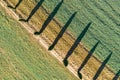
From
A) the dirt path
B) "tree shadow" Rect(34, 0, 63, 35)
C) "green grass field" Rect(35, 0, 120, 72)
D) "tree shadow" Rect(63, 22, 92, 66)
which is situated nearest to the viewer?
"green grass field" Rect(35, 0, 120, 72)

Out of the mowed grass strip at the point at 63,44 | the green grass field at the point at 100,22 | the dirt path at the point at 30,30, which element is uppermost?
the green grass field at the point at 100,22

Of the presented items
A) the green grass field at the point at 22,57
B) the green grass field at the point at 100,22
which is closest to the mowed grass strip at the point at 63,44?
the green grass field at the point at 100,22

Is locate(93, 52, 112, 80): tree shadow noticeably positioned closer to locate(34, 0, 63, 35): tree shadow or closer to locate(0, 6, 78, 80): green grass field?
locate(0, 6, 78, 80): green grass field

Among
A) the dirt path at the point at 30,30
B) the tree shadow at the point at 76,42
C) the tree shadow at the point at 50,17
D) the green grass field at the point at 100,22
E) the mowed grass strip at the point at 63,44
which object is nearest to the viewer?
the green grass field at the point at 100,22

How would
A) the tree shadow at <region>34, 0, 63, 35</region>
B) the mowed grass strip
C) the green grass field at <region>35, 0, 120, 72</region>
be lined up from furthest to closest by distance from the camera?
the tree shadow at <region>34, 0, 63, 35</region> → the mowed grass strip → the green grass field at <region>35, 0, 120, 72</region>

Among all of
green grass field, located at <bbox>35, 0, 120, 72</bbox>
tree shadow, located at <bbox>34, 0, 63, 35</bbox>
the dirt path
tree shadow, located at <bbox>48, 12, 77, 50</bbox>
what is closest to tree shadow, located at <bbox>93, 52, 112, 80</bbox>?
green grass field, located at <bbox>35, 0, 120, 72</bbox>

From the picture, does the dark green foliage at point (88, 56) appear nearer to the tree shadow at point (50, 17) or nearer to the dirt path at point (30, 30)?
the dirt path at point (30, 30)

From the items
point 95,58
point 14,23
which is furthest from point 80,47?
point 14,23
